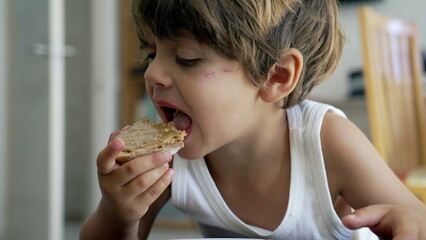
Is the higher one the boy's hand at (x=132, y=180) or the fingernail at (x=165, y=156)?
the fingernail at (x=165, y=156)

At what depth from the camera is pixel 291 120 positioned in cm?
100

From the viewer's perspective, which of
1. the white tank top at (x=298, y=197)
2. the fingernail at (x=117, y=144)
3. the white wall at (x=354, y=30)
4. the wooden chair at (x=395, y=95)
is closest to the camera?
the fingernail at (x=117, y=144)

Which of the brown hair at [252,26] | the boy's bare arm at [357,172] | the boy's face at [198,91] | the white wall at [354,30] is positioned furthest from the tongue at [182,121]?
the white wall at [354,30]

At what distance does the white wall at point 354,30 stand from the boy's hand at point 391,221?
7.32ft

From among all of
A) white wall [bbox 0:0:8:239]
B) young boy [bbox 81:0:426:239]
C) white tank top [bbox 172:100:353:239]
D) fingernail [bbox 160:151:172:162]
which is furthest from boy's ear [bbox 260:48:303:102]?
→ white wall [bbox 0:0:8:239]

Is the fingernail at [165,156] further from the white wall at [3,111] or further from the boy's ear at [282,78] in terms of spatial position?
the white wall at [3,111]

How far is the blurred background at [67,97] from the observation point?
2.32 meters

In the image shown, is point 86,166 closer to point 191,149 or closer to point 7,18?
point 7,18

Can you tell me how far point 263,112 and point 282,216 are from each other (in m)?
0.21

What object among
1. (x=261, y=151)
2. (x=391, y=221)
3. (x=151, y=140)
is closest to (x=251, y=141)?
(x=261, y=151)

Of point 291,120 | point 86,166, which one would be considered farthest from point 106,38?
point 291,120

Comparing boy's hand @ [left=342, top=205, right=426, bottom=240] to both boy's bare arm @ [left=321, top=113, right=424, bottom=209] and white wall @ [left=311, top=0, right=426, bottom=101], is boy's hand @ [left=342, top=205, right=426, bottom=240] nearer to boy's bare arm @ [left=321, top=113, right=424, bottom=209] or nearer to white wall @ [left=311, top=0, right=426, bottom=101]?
boy's bare arm @ [left=321, top=113, right=424, bottom=209]

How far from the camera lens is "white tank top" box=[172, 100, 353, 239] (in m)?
0.94

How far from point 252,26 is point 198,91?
0.14m
